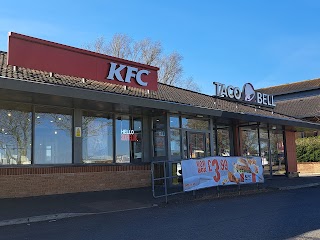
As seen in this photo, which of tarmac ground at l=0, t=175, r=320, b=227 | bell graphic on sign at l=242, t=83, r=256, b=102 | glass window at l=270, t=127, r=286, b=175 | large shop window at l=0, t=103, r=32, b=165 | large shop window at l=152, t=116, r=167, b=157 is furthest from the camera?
bell graphic on sign at l=242, t=83, r=256, b=102

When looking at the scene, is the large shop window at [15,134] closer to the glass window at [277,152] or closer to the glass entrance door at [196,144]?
the glass entrance door at [196,144]

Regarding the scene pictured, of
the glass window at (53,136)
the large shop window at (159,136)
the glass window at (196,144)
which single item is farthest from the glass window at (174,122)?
the glass window at (53,136)

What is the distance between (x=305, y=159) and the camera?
3073cm

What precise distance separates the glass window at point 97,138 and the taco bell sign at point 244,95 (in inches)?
363

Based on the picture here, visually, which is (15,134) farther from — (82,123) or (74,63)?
(74,63)

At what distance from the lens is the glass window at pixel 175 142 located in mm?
15211

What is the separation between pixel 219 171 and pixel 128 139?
424cm

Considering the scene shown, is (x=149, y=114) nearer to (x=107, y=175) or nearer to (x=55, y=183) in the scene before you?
(x=107, y=175)

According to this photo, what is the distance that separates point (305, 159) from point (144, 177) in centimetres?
2049

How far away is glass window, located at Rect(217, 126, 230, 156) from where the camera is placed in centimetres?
1961

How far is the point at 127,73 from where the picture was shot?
14.4 m

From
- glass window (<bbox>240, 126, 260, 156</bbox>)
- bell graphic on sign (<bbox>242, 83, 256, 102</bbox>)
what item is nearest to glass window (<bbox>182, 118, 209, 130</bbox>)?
glass window (<bbox>240, 126, 260, 156</bbox>)

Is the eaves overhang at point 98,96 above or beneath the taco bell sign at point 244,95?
beneath

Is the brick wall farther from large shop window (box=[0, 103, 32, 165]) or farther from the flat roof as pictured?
the flat roof
